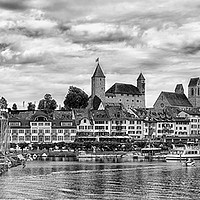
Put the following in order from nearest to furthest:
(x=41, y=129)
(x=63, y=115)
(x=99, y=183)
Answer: (x=99, y=183)
(x=41, y=129)
(x=63, y=115)

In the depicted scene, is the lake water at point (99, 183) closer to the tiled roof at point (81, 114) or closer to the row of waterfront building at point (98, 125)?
the row of waterfront building at point (98, 125)

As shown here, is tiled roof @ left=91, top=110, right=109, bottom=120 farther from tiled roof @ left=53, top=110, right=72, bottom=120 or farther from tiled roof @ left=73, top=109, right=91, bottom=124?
tiled roof @ left=53, top=110, right=72, bottom=120

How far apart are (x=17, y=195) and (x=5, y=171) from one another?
3095cm

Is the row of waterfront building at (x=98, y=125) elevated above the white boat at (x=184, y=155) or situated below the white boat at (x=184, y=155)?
above

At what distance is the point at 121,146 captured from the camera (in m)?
164

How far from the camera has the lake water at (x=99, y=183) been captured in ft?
220

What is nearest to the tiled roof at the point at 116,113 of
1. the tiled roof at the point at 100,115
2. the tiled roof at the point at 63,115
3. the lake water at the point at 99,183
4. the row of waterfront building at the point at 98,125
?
the row of waterfront building at the point at 98,125

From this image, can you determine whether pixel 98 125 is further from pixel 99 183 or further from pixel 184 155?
pixel 99 183

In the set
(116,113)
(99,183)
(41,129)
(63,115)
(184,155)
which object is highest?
(116,113)

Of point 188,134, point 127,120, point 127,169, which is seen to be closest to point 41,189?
point 127,169

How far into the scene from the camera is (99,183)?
79375 mm

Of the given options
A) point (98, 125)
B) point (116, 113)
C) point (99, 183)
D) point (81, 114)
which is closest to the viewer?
point (99, 183)

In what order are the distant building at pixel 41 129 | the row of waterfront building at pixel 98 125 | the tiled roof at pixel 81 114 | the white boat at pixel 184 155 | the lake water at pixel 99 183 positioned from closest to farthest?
1. the lake water at pixel 99 183
2. the white boat at pixel 184 155
3. the distant building at pixel 41 129
4. the row of waterfront building at pixel 98 125
5. the tiled roof at pixel 81 114

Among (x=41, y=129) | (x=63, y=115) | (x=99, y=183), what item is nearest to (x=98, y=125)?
(x=63, y=115)
